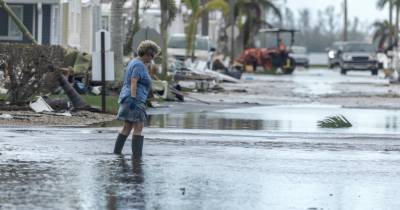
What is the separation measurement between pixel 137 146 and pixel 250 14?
201 ft

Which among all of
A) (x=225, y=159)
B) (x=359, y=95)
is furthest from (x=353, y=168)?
(x=359, y=95)

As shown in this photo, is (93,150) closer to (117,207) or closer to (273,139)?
(273,139)

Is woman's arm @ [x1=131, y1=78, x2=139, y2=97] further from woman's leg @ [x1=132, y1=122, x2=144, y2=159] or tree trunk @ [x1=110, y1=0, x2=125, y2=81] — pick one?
tree trunk @ [x1=110, y1=0, x2=125, y2=81]

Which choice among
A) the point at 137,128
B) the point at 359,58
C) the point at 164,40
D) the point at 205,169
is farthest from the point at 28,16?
the point at 359,58

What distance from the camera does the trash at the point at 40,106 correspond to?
2269 centimetres

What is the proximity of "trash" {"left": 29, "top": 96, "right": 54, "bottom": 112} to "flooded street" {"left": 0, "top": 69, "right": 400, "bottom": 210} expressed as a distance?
6.08 feet

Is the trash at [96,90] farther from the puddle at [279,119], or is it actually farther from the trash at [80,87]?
the puddle at [279,119]

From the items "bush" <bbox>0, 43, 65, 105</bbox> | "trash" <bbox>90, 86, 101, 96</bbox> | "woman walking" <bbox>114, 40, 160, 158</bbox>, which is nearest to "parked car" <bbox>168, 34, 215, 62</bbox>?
"trash" <bbox>90, 86, 101, 96</bbox>

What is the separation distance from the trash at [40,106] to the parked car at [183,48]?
101 ft

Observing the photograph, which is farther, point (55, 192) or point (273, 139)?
point (273, 139)

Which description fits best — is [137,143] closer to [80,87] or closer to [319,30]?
[80,87]

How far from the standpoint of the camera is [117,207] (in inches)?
426

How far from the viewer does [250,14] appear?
250ft

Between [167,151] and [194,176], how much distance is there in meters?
2.96
